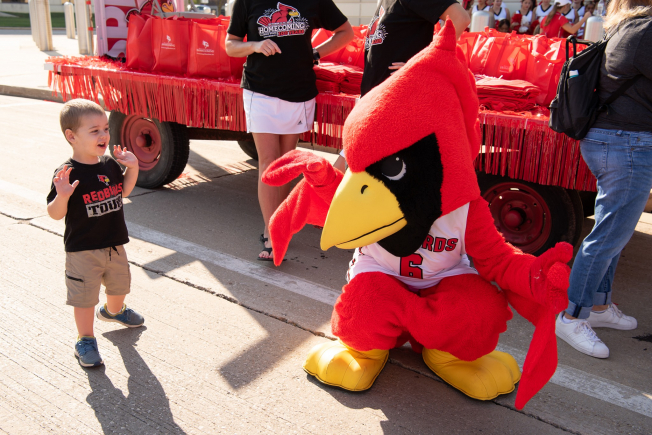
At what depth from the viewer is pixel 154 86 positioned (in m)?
4.57

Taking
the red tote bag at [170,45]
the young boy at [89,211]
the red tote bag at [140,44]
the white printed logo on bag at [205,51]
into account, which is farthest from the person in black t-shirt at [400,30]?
the red tote bag at [140,44]

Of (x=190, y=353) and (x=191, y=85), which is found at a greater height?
(x=191, y=85)

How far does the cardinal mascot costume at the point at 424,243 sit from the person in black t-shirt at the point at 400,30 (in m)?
0.87

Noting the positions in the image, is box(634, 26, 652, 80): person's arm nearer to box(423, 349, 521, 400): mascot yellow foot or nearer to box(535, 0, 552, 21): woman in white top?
box(423, 349, 521, 400): mascot yellow foot

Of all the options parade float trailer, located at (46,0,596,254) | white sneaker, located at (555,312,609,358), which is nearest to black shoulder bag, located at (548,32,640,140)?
parade float trailer, located at (46,0,596,254)

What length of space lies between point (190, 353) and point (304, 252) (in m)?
1.43


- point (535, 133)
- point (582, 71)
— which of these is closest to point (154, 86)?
point (535, 133)

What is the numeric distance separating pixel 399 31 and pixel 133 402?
225 cm

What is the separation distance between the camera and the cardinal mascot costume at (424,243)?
1903 millimetres

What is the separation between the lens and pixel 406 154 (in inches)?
75.3

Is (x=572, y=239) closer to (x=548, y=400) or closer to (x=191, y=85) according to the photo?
(x=548, y=400)

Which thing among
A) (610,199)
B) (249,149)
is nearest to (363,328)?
(610,199)

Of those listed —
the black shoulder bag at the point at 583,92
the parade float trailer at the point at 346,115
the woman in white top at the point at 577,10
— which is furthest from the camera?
the woman in white top at the point at 577,10

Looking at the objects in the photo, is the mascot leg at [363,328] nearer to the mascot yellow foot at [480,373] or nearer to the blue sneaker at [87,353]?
the mascot yellow foot at [480,373]
